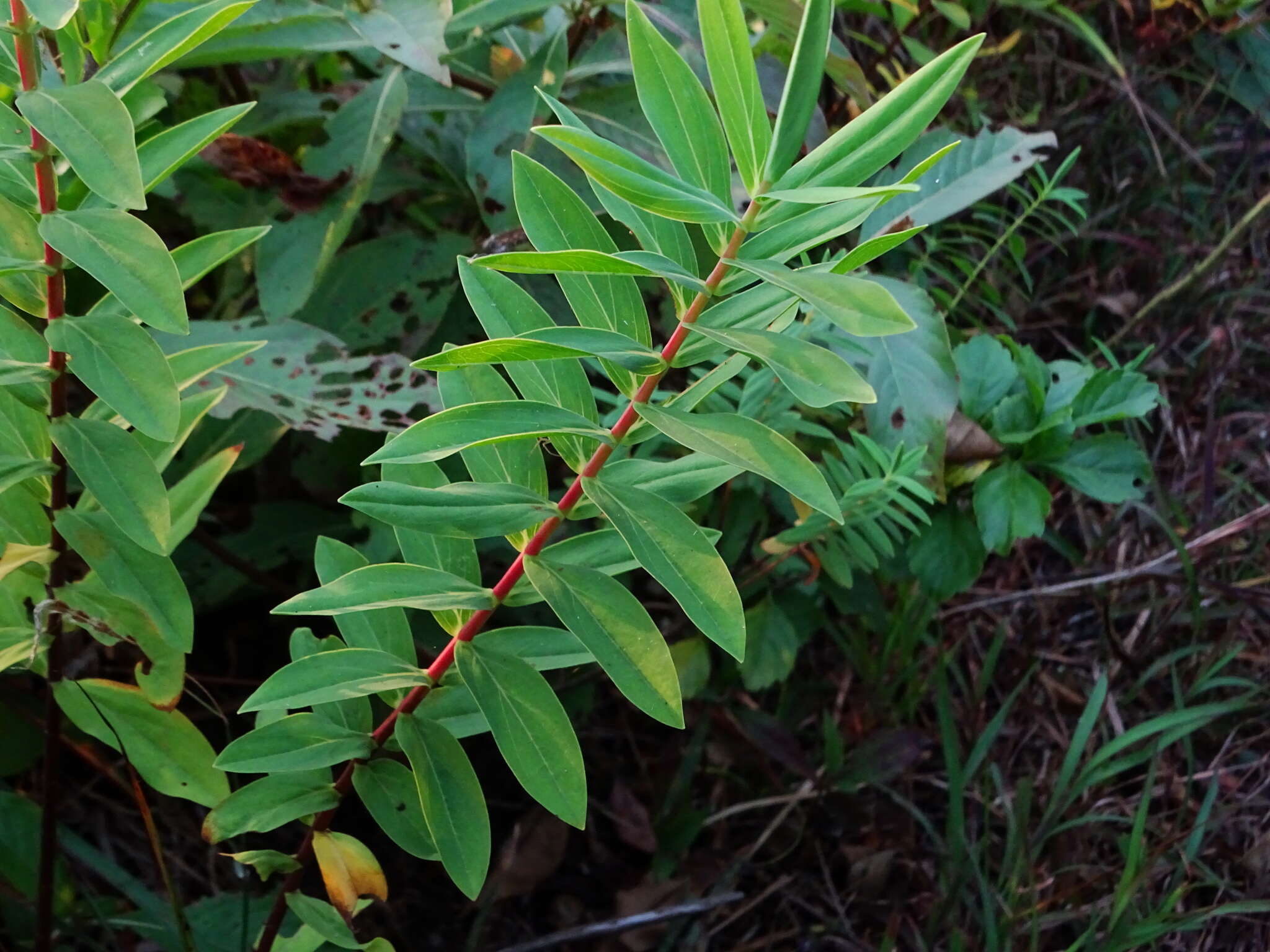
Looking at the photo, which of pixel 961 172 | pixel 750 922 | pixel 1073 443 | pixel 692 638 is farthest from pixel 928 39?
pixel 750 922

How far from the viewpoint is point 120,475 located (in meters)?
0.67

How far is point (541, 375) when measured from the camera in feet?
2.05

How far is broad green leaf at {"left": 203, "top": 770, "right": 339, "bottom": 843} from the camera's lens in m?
0.71

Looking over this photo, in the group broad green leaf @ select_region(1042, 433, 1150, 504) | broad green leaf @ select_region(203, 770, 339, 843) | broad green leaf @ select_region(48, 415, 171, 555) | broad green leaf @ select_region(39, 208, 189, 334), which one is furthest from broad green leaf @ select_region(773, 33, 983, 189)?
broad green leaf @ select_region(1042, 433, 1150, 504)

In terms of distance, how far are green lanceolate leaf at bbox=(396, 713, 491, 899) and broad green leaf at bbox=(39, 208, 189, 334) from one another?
320mm

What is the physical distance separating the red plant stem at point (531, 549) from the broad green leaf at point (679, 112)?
3cm

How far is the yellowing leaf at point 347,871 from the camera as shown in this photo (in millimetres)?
709

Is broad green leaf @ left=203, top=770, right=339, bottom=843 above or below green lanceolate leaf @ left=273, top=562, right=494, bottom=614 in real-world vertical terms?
below

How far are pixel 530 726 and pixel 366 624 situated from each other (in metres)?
0.18

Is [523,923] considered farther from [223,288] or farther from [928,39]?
[928,39]

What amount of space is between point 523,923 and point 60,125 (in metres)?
1.01

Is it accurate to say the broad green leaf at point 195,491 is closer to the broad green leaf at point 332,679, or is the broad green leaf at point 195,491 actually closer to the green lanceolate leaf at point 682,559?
the broad green leaf at point 332,679

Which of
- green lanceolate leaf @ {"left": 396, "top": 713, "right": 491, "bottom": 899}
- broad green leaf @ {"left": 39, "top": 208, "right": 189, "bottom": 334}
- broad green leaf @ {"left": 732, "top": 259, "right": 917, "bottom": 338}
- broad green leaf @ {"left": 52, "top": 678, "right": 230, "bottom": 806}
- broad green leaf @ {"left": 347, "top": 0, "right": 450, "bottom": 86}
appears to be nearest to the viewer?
broad green leaf @ {"left": 732, "top": 259, "right": 917, "bottom": 338}

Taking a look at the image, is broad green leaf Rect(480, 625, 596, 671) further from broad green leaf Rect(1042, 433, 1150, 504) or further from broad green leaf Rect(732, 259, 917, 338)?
broad green leaf Rect(1042, 433, 1150, 504)
